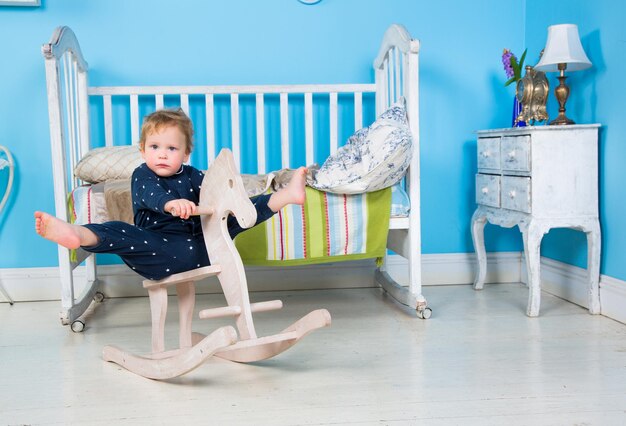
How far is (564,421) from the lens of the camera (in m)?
1.26

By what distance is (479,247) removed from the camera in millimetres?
2576

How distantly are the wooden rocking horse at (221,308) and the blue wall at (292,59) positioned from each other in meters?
1.12

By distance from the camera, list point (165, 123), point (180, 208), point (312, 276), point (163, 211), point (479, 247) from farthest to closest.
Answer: point (312, 276)
point (479, 247)
point (165, 123)
point (163, 211)
point (180, 208)

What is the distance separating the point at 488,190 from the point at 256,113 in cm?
93

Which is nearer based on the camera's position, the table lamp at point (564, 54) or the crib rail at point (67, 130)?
the crib rail at point (67, 130)

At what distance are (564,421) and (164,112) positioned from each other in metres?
1.12

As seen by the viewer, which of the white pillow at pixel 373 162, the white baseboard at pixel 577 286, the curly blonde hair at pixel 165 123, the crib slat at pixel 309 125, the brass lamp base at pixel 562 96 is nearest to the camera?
the curly blonde hair at pixel 165 123

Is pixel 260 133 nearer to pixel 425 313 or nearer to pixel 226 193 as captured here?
pixel 425 313

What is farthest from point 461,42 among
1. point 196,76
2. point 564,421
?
point 564,421

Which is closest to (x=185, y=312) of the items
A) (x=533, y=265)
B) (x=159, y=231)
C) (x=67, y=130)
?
(x=159, y=231)

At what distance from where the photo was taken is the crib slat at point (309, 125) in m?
2.57

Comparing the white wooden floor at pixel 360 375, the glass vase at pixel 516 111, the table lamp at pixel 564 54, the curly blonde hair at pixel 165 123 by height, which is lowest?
the white wooden floor at pixel 360 375

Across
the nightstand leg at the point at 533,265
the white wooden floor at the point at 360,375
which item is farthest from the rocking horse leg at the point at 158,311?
the nightstand leg at the point at 533,265

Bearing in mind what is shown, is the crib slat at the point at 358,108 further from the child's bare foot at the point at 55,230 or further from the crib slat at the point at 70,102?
the child's bare foot at the point at 55,230
